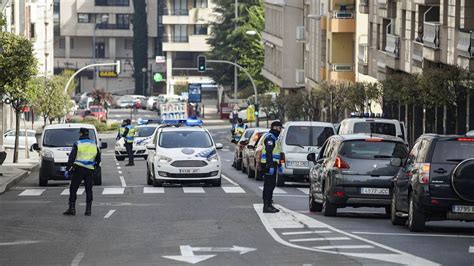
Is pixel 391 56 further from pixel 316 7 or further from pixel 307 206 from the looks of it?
pixel 307 206

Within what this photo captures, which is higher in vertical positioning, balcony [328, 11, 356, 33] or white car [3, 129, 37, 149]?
balcony [328, 11, 356, 33]

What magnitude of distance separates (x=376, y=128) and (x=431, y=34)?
1490 cm

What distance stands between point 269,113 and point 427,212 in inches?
2882

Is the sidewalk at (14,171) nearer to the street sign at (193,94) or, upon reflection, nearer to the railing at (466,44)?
the railing at (466,44)

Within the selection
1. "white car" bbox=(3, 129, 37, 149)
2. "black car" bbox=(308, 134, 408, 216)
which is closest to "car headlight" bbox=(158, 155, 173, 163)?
"black car" bbox=(308, 134, 408, 216)

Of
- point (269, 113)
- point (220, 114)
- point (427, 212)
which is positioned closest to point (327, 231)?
point (427, 212)

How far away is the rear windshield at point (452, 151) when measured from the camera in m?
22.3

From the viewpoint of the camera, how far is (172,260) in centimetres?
1806

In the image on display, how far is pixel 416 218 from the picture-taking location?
2280 cm

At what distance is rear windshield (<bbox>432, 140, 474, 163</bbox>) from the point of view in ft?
73.2

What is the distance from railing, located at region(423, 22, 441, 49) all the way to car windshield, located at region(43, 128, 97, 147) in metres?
17.6

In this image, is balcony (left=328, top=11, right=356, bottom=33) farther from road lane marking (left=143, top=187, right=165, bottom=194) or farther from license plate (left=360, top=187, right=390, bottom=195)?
license plate (left=360, top=187, right=390, bottom=195)

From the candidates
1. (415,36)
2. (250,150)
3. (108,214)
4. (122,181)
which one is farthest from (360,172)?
(415,36)

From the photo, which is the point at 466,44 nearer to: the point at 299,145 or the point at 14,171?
the point at 299,145
